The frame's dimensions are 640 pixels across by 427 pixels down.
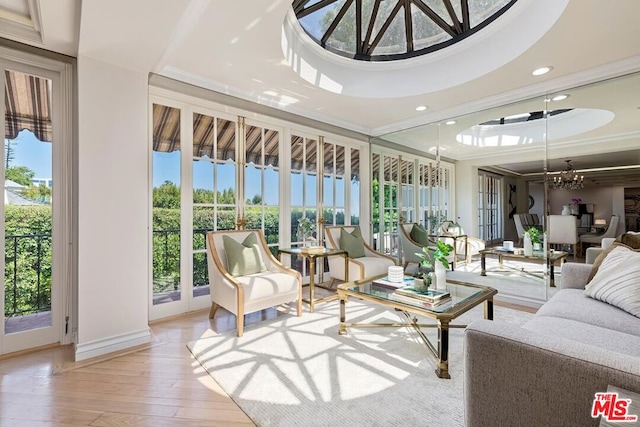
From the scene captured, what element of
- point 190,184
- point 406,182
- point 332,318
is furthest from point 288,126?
point 332,318

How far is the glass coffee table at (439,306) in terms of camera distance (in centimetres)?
198

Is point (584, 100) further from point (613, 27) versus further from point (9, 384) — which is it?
point (9, 384)

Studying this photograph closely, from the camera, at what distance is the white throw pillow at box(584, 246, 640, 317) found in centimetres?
183

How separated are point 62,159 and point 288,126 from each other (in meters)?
2.47

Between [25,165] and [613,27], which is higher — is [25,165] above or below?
below

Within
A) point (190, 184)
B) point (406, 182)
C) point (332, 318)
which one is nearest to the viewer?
point (332, 318)

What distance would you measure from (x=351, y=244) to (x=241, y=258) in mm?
1736

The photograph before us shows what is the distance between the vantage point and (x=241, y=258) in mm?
2979

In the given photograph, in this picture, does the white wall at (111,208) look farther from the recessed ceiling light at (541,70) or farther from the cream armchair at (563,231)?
the cream armchair at (563,231)

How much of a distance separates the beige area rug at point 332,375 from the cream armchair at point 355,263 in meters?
0.95

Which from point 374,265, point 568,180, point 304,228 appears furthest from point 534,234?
point 304,228

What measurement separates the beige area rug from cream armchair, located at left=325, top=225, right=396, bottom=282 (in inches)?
37.4

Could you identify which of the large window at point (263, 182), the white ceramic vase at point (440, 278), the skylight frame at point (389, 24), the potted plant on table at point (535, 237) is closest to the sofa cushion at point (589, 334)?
the white ceramic vase at point (440, 278)

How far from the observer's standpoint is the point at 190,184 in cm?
322
